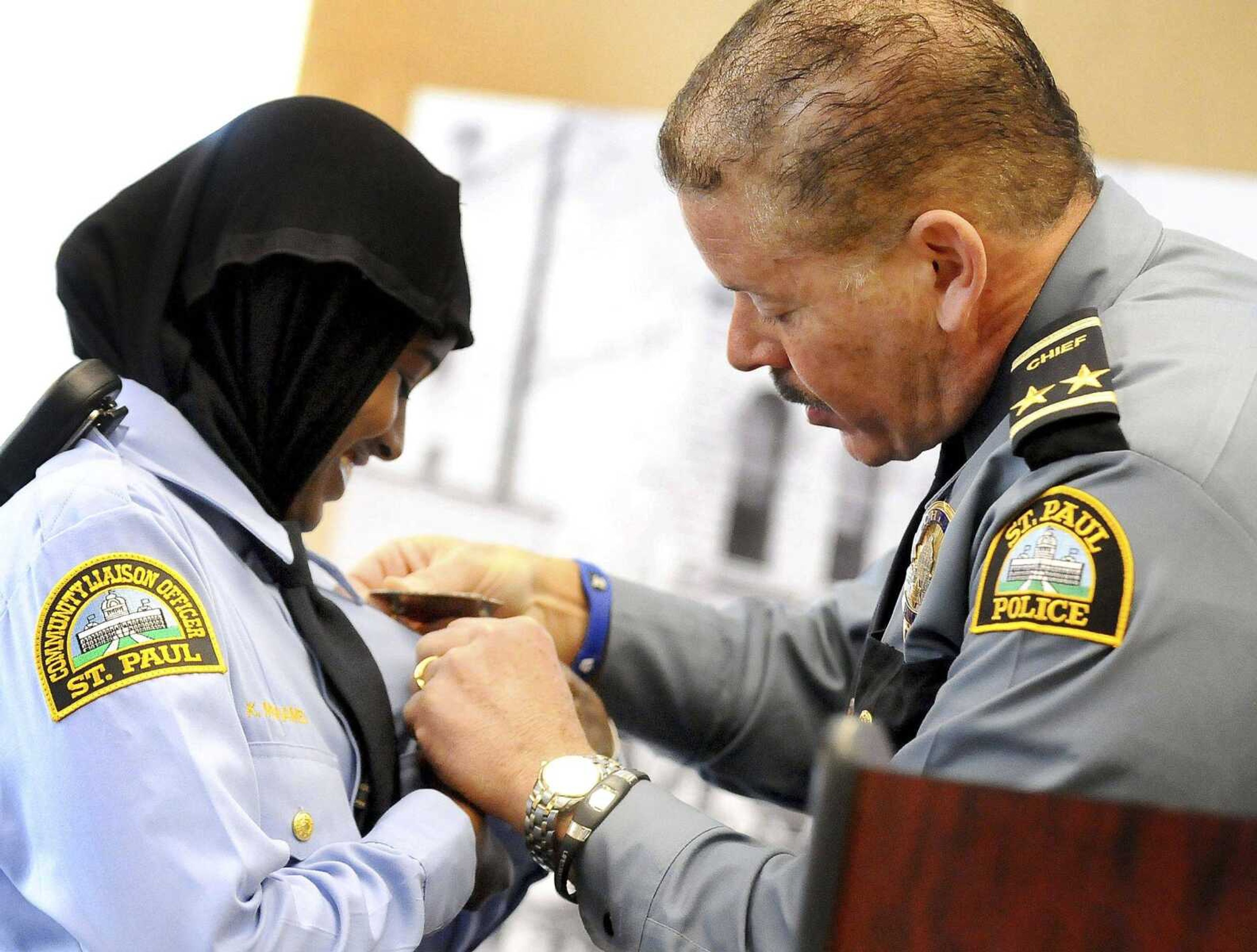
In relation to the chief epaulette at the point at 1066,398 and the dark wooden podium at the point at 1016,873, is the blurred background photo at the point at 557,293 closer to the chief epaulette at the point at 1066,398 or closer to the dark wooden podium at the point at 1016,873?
the chief epaulette at the point at 1066,398

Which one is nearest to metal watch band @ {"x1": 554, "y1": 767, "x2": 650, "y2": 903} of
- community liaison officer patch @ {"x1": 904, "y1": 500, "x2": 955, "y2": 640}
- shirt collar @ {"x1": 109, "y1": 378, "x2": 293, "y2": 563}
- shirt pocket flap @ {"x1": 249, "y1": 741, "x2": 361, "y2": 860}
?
shirt pocket flap @ {"x1": 249, "y1": 741, "x2": 361, "y2": 860}

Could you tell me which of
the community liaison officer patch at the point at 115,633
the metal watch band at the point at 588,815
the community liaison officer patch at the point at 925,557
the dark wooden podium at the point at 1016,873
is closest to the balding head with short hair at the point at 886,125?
the community liaison officer patch at the point at 925,557

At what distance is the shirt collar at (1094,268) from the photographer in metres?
1.43

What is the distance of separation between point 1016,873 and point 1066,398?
2.41ft

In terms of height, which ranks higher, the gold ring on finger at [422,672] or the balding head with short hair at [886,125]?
the balding head with short hair at [886,125]

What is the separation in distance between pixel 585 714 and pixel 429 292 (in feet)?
1.99

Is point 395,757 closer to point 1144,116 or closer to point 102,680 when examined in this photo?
point 102,680

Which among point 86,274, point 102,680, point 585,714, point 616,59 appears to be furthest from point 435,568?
point 616,59

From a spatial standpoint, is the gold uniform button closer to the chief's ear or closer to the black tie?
the black tie

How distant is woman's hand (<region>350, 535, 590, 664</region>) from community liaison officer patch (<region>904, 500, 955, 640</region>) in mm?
650

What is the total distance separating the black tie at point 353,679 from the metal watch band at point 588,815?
0.23m

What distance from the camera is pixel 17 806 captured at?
3.94ft

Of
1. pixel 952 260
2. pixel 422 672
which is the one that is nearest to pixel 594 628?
pixel 422 672

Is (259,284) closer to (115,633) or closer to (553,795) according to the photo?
(115,633)
